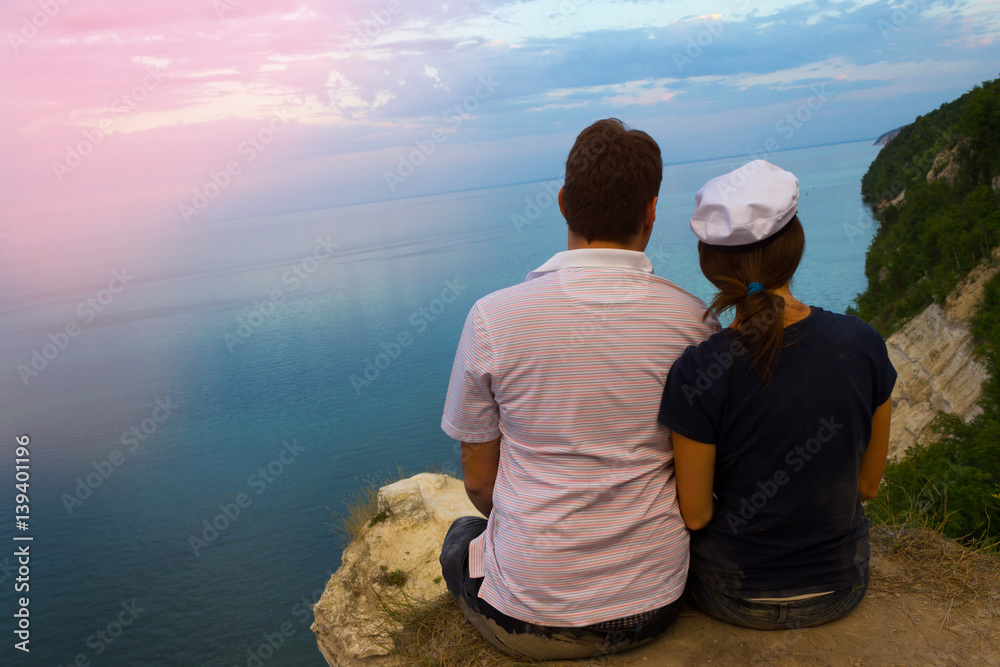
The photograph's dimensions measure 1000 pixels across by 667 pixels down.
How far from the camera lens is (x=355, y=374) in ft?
114

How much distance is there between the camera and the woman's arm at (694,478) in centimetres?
235

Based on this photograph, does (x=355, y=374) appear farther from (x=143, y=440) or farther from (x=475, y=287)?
(x=475, y=287)

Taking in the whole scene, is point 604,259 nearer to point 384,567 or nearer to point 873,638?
point 873,638

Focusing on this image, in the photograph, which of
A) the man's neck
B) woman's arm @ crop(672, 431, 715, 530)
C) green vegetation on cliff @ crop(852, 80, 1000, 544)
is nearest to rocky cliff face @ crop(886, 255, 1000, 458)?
green vegetation on cliff @ crop(852, 80, 1000, 544)

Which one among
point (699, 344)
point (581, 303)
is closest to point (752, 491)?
point (699, 344)

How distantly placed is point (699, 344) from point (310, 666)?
1613cm

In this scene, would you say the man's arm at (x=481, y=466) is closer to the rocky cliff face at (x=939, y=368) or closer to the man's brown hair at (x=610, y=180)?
the man's brown hair at (x=610, y=180)
